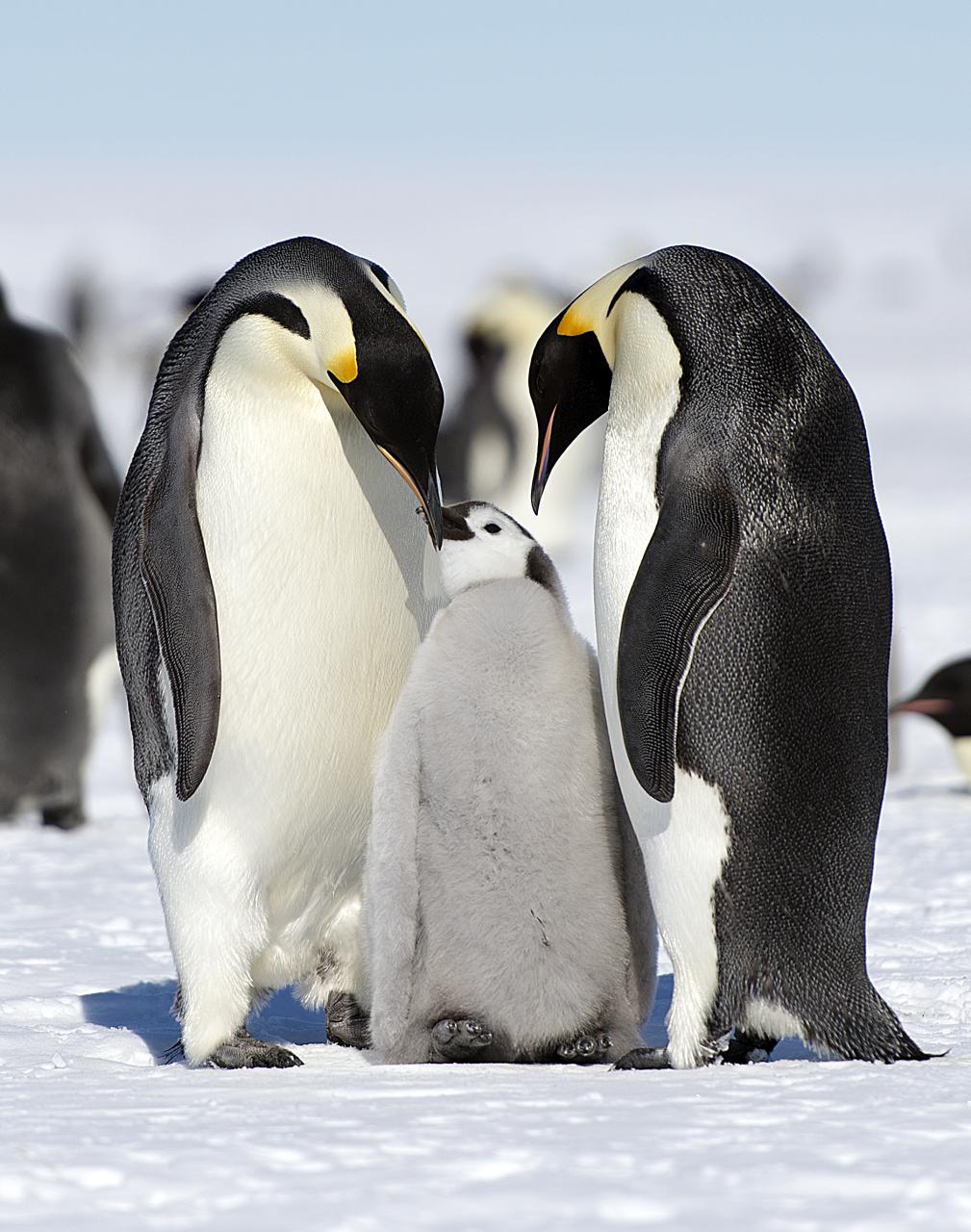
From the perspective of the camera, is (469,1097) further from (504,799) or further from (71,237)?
(71,237)

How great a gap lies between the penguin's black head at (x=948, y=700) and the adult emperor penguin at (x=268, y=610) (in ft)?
14.8

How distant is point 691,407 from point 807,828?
695mm

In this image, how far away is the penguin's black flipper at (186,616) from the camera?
3215mm

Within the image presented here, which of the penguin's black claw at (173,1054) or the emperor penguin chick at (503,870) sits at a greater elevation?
the emperor penguin chick at (503,870)

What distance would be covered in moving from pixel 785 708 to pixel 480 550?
27.1 inches

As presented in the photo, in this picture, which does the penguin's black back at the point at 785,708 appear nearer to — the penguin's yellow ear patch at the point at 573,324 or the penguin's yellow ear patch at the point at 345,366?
the penguin's yellow ear patch at the point at 573,324

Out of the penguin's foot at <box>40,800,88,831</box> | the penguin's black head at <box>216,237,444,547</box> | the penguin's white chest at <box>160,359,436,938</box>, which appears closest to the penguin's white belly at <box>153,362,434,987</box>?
the penguin's white chest at <box>160,359,436,938</box>

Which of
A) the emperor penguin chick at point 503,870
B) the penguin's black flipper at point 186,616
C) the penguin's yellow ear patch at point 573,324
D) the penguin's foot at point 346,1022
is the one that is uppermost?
the penguin's yellow ear patch at point 573,324

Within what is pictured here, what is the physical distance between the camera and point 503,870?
121 inches

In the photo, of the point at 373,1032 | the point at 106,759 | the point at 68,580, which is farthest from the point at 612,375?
the point at 106,759

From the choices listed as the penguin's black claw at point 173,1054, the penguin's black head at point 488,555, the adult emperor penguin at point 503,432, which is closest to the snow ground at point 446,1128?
the penguin's black claw at point 173,1054

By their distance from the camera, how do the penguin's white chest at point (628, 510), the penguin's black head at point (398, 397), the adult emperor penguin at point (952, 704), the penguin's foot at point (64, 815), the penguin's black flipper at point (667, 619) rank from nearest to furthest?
the penguin's black flipper at point (667, 619) → the penguin's white chest at point (628, 510) → the penguin's black head at point (398, 397) → the penguin's foot at point (64, 815) → the adult emperor penguin at point (952, 704)

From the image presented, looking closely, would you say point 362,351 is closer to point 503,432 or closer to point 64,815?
point 64,815

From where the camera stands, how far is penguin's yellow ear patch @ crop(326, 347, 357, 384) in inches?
125
